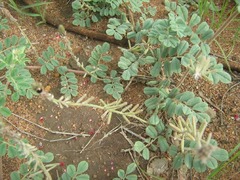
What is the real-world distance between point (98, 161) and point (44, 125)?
1.07ft

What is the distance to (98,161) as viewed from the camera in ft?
6.29

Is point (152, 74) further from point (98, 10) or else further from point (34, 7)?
point (34, 7)

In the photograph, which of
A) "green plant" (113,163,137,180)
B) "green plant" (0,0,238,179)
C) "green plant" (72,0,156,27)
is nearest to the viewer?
"green plant" (0,0,238,179)

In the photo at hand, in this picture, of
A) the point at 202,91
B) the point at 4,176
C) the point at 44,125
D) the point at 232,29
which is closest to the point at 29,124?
the point at 44,125

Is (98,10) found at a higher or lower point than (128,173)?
higher

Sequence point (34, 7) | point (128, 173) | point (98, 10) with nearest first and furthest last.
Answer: point (128, 173) → point (98, 10) → point (34, 7)

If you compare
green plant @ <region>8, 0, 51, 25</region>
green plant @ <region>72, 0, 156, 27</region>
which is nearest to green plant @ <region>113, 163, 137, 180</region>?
green plant @ <region>72, 0, 156, 27</region>

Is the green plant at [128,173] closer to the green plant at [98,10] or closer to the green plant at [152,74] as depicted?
the green plant at [152,74]

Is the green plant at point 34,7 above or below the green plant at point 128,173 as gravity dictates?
above

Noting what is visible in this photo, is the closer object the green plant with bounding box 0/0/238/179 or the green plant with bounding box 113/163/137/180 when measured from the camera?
the green plant with bounding box 0/0/238/179

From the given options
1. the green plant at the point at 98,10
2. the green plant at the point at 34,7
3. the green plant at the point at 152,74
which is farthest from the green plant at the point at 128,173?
the green plant at the point at 34,7

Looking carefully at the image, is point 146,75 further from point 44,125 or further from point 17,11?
point 17,11

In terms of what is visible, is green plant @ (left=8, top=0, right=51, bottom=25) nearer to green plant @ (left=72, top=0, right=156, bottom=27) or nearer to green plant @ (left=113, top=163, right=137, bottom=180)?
green plant @ (left=72, top=0, right=156, bottom=27)

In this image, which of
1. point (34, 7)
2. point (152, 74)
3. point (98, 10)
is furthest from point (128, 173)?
point (34, 7)
